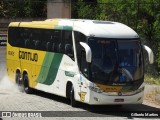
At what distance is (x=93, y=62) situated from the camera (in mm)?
17453

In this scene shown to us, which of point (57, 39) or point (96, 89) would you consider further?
point (57, 39)

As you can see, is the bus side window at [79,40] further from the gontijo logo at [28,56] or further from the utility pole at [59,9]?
the utility pole at [59,9]

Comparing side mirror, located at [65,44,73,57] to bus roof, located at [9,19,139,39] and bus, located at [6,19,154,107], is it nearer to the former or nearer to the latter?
bus, located at [6,19,154,107]

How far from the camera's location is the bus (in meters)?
17.3

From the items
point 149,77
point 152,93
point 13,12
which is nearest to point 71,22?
point 152,93

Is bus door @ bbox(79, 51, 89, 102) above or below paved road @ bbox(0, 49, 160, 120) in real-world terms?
above

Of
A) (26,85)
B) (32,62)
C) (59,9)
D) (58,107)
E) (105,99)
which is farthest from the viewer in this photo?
(59,9)

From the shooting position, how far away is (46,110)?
17.3 meters

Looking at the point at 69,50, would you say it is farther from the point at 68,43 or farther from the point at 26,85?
the point at 26,85

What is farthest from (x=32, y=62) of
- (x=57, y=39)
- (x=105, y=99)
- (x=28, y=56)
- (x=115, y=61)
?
(x=105, y=99)

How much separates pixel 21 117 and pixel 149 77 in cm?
1389

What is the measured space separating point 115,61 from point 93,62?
2.33ft

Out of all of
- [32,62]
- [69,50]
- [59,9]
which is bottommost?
[32,62]

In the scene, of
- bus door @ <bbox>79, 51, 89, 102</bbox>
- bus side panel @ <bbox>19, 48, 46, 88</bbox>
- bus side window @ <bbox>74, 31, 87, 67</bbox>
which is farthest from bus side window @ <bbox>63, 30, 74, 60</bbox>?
bus side panel @ <bbox>19, 48, 46, 88</bbox>
